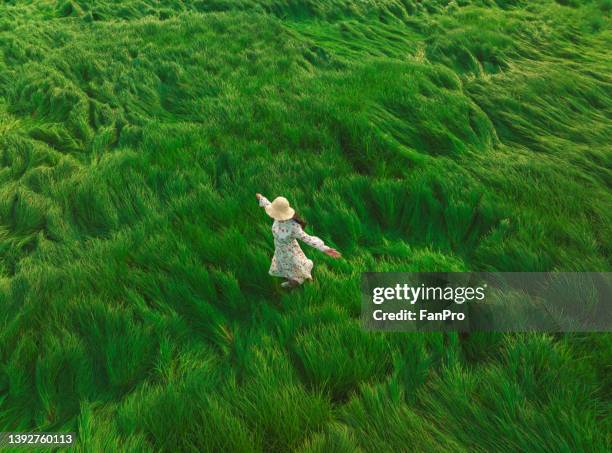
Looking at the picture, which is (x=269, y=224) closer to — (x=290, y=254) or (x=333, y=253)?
(x=290, y=254)

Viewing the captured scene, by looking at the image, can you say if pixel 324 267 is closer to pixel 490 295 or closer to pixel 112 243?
pixel 490 295

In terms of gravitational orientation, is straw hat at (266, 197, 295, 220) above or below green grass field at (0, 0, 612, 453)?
above

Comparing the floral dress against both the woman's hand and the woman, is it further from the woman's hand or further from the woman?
the woman's hand

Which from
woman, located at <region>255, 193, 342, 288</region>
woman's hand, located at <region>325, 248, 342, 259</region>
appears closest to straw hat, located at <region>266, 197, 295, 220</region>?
woman, located at <region>255, 193, 342, 288</region>

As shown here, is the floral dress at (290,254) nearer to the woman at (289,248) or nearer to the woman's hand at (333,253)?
the woman at (289,248)

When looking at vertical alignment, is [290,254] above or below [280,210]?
below

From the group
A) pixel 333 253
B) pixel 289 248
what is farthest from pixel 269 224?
pixel 333 253

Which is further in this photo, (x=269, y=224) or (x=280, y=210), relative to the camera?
(x=269, y=224)
